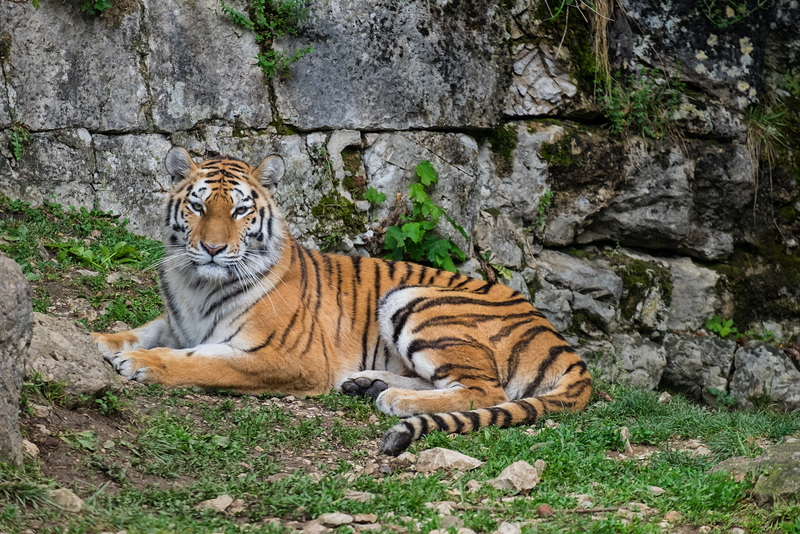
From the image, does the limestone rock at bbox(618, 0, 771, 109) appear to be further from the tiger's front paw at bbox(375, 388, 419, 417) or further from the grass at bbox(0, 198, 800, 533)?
the tiger's front paw at bbox(375, 388, 419, 417)

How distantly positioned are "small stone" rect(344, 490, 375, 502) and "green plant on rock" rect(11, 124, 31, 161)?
Result: 477cm

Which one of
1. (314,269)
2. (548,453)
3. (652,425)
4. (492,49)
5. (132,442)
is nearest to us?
(132,442)

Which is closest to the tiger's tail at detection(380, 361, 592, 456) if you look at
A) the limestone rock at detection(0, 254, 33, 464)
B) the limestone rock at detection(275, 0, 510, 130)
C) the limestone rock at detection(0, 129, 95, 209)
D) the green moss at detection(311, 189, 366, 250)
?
the limestone rock at detection(0, 254, 33, 464)

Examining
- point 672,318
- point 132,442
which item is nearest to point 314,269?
point 132,442

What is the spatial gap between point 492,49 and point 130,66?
3305 millimetres

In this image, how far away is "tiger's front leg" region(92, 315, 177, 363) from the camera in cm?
471

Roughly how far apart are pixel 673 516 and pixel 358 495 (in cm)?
129

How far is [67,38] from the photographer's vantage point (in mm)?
6680

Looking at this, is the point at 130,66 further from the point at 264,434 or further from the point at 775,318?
the point at 775,318

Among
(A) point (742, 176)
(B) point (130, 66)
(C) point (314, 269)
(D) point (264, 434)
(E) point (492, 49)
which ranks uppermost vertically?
(E) point (492, 49)

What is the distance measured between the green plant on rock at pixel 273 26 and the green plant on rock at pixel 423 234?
150cm

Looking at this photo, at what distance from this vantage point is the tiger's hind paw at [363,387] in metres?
5.04

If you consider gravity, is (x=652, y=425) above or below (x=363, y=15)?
below

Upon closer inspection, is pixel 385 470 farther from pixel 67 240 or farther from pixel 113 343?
pixel 67 240
